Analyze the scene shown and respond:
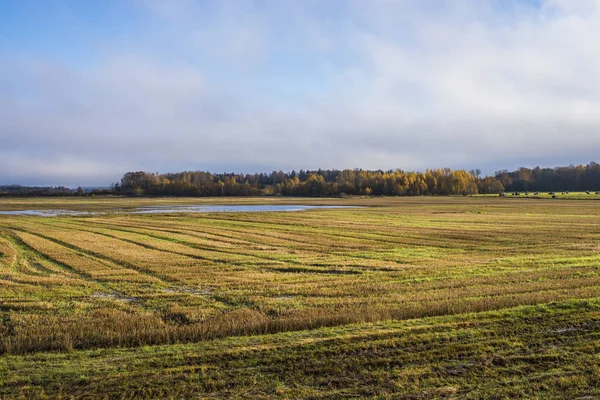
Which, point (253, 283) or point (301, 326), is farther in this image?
point (253, 283)

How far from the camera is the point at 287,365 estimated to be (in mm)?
8797

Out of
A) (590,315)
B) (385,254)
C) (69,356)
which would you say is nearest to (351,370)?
(69,356)

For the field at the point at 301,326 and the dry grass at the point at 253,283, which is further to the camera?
the dry grass at the point at 253,283

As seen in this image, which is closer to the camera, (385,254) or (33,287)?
(33,287)

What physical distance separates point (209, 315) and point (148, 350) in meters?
3.57

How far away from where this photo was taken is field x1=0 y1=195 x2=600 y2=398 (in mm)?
7988

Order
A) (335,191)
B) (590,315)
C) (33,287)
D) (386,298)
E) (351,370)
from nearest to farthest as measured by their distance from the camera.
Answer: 1. (351,370)
2. (590,315)
3. (386,298)
4. (33,287)
5. (335,191)

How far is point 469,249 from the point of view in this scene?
29.7 meters

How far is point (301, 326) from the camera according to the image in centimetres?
1156

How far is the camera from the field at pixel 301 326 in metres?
7.99

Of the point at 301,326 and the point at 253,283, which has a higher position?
the point at 301,326

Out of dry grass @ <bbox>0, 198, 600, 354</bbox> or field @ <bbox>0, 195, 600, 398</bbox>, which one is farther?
dry grass @ <bbox>0, 198, 600, 354</bbox>

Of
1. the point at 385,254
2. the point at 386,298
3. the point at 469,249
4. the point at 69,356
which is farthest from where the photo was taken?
the point at 469,249

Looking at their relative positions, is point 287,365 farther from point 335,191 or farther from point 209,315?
point 335,191
